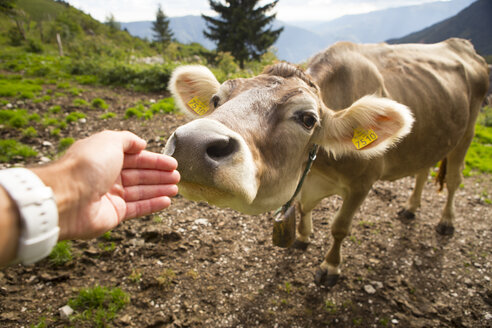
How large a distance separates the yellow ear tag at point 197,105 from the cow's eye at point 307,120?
4.04 feet

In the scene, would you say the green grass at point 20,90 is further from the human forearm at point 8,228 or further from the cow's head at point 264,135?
the human forearm at point 8,228

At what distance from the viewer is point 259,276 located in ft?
10.6

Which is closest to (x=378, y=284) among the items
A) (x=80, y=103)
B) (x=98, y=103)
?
(x=98, y=103)

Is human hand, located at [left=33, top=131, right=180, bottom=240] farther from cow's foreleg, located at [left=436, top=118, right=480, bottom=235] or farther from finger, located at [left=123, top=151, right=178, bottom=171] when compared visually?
cow's foreleg, located at [left=436, top=118, right=480, bottom=235]

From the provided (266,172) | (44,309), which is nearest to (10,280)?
(44,309)

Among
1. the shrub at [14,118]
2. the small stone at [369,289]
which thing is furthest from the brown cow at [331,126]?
the shrub at [14,118]

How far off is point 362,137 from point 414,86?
1.75 metres

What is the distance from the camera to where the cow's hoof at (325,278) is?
10.5 ft

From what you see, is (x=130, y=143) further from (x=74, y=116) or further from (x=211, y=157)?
(x=74, y=116)

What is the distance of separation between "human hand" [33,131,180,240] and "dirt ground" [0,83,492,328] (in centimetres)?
158

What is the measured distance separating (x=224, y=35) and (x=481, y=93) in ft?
87.6

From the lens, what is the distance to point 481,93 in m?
3.98

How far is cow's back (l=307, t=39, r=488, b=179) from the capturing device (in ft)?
8.73

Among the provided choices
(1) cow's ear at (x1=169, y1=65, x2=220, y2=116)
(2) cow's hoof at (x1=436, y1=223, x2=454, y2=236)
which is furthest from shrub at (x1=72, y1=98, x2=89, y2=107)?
(2) cow's hoof at (x1=436, y1=223, x2=454, y2=236)
